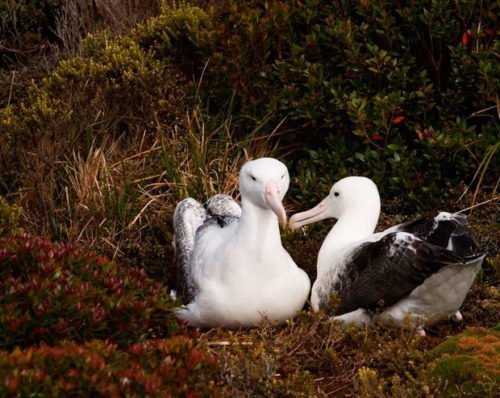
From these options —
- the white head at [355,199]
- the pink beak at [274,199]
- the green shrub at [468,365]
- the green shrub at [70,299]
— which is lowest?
the white head at [355,199]

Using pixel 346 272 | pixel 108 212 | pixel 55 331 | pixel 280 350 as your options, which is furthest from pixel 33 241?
pixel 108 212

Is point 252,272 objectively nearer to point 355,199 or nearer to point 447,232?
point 355,199

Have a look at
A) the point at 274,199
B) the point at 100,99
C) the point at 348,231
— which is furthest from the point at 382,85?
the point at 100,99

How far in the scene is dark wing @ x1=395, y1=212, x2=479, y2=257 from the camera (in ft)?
17.9

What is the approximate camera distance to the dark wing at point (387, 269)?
5.41 meters

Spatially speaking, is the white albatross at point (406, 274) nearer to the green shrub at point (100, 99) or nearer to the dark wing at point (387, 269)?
the dark wing at point (387, 269)

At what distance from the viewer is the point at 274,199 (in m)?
5.61

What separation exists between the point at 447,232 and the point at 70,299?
2.58 m

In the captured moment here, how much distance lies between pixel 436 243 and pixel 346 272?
604mm

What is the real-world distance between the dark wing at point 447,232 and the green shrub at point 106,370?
2128 millimetres

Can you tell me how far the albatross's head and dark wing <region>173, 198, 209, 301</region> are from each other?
71cm

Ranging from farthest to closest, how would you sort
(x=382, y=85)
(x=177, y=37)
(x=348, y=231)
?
1. (x=177, y=37)
2. (x=382, y=85)
3. (x=348, y=231)

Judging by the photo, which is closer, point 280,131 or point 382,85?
point 382,85

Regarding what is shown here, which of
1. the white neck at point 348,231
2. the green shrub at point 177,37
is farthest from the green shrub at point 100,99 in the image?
the white neck at point 348,231
